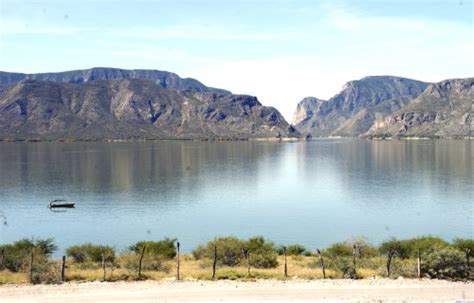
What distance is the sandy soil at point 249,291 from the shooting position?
25047 mm

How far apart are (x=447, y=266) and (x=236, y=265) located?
1373cm

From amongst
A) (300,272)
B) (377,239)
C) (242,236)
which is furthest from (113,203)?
(300,272)

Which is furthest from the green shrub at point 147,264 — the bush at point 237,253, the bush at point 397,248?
the bush at point 397,248

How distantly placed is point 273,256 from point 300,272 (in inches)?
209

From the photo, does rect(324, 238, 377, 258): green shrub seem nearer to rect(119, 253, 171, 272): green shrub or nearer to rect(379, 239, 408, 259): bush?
rect(379, 239, 408, 259): bush

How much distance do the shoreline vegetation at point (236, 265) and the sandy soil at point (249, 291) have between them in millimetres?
1315

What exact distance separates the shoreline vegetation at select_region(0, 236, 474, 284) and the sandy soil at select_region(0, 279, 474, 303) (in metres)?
1.32

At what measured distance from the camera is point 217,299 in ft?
82.0

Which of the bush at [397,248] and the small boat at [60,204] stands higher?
the bush at [397,248]

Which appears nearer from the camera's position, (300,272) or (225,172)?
(300,272)

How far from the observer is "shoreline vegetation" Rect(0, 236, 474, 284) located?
2923cm

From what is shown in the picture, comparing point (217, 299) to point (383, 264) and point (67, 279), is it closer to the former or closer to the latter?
point (67, 279)

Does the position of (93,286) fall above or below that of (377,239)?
above

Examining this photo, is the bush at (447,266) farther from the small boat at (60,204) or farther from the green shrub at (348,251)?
the small boat at (60,204)
